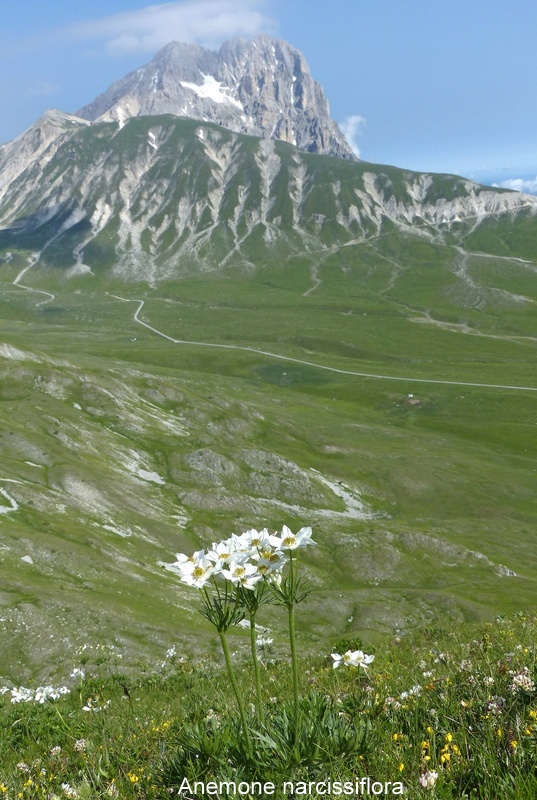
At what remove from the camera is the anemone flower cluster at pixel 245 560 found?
5.23m

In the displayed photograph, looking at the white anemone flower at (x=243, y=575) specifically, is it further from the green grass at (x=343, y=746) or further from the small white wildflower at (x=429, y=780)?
the small white wildflower at (x=429, y=780)

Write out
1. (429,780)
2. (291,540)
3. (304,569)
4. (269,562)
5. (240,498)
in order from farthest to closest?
1. (240,498)
2. (304,569)
3. (291,540)
4. (269,562)
5. (429,780)

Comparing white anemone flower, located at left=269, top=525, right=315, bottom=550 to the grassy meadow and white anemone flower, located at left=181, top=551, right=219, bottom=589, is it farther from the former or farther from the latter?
the grassy meadow

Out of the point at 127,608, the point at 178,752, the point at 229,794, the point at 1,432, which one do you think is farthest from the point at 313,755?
the point at 1,432

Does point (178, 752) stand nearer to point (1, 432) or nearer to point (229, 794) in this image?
point (229, 794)

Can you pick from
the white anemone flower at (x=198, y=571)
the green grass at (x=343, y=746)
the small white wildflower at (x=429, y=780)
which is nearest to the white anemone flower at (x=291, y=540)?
the white anemone flower at (x=198, y=571)

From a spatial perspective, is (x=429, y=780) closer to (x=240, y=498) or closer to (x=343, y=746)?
(x=343, y=746)

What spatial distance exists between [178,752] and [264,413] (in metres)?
134

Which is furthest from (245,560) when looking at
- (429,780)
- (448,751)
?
(448,751)

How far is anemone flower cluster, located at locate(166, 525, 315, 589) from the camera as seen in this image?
5.23 m

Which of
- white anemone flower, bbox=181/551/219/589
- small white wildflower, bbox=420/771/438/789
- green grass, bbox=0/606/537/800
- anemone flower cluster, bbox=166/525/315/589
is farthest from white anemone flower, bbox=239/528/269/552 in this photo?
small white wildflower, bbox=420/771/438/789

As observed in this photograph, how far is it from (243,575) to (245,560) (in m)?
0.28

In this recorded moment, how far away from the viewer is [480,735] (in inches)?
227

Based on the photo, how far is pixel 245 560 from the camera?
17.9ft
